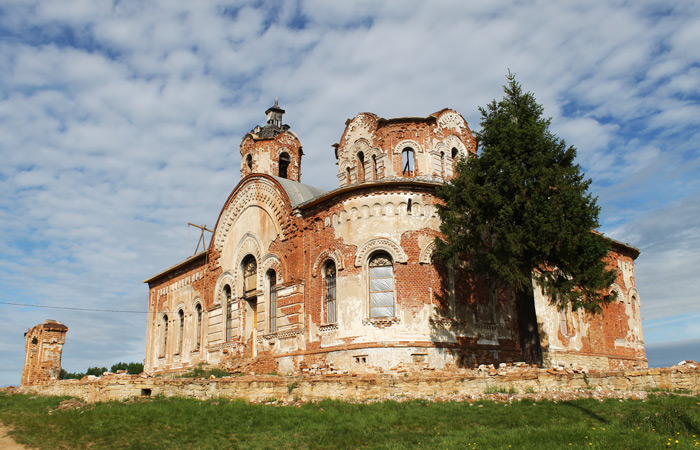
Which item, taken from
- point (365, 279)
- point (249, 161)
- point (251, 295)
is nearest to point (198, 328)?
point (251, 295)

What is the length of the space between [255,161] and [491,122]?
13802 millimetres

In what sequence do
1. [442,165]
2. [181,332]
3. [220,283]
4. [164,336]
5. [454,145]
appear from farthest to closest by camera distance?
[164,336], [181,332], [220,283], [454,145], [442,165]

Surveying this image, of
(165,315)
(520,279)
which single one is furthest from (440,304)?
(165,315)

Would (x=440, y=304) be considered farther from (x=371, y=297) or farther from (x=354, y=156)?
(x=354, y=156)

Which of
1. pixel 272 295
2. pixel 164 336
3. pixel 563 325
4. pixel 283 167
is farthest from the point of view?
A: pixel 164 336

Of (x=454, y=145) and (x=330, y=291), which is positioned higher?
(x=454, y=145)

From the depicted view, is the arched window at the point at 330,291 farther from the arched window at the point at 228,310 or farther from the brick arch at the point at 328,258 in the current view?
the arched window at the point at 228,310

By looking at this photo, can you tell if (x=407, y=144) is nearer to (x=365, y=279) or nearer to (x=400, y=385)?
(x=365, y=279)

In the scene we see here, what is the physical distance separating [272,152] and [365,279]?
1112 cm

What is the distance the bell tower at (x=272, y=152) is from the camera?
2983cm

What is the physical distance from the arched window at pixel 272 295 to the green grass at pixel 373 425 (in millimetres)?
8286

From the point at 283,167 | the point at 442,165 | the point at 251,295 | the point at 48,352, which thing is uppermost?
the point at 283,167

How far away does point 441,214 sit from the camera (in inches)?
806

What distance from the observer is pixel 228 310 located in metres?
28.6
